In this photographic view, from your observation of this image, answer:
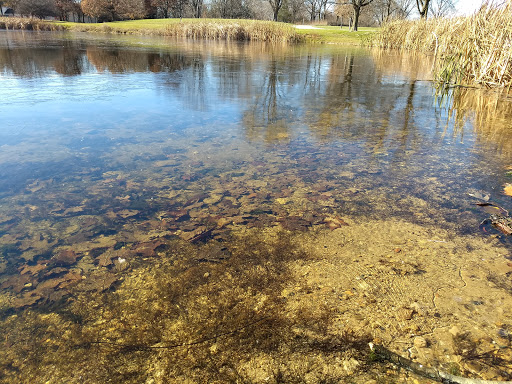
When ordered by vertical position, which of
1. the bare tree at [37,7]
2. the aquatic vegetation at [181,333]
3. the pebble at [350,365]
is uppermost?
the bare tree at [37,7]

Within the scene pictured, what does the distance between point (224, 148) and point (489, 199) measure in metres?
2.49

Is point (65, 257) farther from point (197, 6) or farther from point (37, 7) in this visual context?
point (37, 7)

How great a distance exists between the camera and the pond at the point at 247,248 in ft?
4.55

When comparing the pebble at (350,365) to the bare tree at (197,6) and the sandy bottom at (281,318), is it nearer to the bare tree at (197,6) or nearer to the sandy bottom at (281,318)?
the sandy bottom at (281,318)

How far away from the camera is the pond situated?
1388 mm

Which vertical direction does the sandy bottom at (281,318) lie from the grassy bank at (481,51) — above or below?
below

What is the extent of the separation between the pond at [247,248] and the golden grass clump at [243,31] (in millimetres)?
21192

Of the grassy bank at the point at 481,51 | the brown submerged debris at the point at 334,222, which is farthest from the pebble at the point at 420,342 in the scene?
the grassy bank at the point at 481,51

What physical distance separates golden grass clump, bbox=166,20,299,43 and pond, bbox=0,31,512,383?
21.2 metres

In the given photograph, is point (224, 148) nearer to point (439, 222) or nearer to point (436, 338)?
point (439, 222)

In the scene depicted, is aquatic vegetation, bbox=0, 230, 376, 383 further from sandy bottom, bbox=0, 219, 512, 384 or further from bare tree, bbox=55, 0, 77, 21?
bare tree, bbox=55, 0, 77, 21

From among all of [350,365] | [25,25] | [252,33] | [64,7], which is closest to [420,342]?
[350,365]

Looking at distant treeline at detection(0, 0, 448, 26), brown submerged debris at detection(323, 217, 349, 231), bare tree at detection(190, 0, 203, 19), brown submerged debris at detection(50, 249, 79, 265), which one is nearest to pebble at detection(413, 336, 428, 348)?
brown submerged debris at detection(323, 217, 349, 231)

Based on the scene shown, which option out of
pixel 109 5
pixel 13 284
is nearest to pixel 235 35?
pixel 13 284
